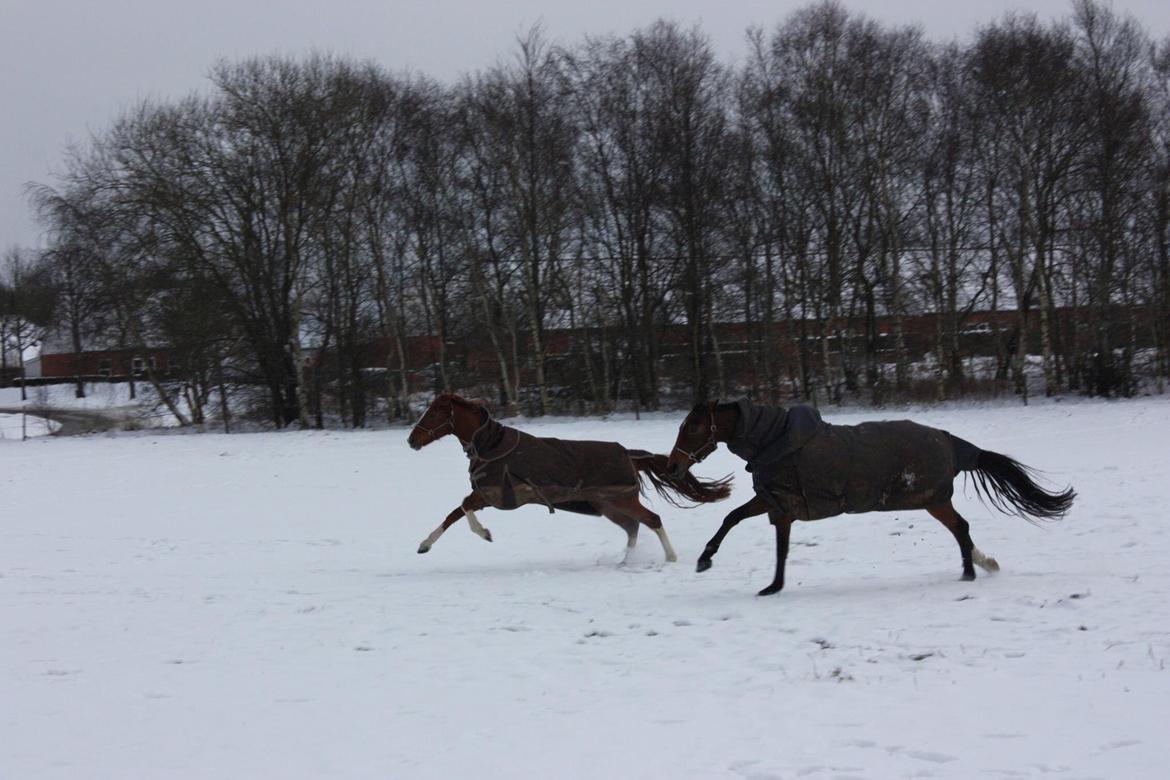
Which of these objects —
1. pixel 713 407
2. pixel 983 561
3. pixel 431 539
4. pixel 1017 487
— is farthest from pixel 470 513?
pixel 1017 487

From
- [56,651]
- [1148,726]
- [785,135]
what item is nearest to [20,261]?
[785,135]

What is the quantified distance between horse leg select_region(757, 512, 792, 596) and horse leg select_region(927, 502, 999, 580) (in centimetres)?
132

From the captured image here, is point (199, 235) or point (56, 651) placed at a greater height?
point (199, 235)

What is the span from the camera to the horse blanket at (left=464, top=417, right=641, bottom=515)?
9875mm

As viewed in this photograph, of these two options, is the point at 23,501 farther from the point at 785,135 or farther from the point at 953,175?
the point at 953,175

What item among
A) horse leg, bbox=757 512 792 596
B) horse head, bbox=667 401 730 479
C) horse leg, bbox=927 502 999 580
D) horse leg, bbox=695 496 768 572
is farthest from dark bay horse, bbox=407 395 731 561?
horse leg, bbox=927 502 999 580

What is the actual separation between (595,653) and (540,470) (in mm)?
3755

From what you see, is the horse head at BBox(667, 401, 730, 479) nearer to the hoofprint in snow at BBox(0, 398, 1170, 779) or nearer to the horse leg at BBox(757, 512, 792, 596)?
the horse leg at BBox(757, 512, 792, 596)

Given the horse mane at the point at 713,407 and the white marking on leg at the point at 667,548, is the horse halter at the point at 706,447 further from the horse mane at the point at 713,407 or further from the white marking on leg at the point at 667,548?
the white marking on leg at the point at 667,548

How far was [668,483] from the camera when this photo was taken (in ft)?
34.2

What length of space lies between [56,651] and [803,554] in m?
7.06

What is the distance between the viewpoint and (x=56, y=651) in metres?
6.42

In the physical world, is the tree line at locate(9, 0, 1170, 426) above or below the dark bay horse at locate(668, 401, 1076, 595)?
above

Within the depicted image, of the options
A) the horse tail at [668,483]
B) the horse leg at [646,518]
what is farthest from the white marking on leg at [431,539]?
the horse tail at [668,483]
